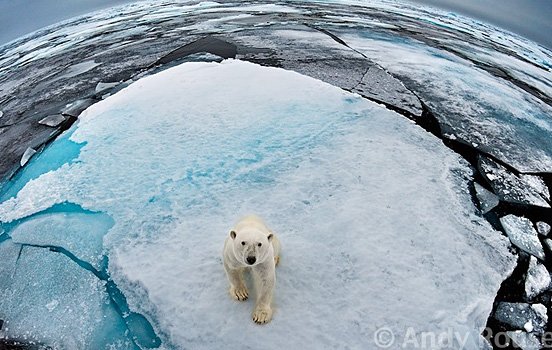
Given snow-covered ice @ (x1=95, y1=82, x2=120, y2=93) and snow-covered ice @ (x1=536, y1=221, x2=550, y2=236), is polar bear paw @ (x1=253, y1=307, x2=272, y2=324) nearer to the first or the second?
snow-covered ice @ (x1=536, y1=221, x2=550, y2=236)

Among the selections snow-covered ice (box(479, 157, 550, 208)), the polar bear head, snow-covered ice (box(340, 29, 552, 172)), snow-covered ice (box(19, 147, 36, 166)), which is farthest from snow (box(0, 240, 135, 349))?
snow-covered ice (box(340, 29, 552, 172))

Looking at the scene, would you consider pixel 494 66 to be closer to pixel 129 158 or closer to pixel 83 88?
pixel 129 158

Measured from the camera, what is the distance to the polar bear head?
1524 mm

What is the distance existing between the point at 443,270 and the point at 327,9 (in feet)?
32.6

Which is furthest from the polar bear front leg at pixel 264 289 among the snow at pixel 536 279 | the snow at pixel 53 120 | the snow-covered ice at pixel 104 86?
the snow-covered ice at pixel 104 86

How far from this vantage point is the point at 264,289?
176 cm

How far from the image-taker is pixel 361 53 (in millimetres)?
5410

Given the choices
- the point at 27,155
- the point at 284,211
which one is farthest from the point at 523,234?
the point at 27,155

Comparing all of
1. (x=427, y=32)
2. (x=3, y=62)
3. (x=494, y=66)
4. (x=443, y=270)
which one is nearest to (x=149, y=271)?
(x=443, y=270)

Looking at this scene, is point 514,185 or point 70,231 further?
point 514,185

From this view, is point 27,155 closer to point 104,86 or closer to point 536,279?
point 104,86

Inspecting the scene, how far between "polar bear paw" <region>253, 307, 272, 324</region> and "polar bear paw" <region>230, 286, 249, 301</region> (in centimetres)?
11

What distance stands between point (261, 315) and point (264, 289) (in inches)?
6.7

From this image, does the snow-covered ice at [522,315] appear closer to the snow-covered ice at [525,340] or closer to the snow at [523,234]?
the snow-covered ice at [525,340]
